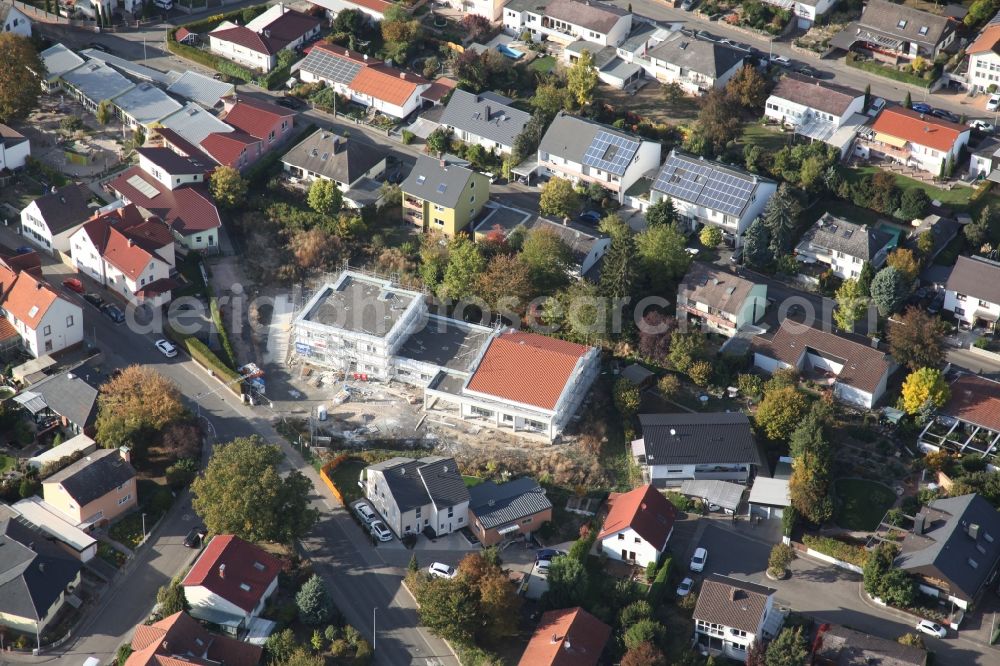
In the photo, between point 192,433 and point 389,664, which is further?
point 192,433

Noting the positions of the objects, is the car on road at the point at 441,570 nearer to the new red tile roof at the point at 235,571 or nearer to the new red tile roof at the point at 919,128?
the new red tile roof at the point at 235,571

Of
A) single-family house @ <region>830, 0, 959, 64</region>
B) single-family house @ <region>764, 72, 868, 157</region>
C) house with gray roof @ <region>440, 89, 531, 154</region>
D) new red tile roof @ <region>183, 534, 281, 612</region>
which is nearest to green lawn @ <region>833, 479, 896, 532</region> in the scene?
single-family house @ <region>764, 72, 868, 157</region>

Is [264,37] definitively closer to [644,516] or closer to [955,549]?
[644,516]

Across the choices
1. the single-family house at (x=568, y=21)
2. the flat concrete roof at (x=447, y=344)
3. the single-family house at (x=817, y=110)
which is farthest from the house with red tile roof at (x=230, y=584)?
the single-family house at (x=568, y=21)

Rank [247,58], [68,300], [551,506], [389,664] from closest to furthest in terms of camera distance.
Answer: [389,664] → [551,506] → [68,300] → [247,58]

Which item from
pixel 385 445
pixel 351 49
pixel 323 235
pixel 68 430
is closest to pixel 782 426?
pixel 385 445

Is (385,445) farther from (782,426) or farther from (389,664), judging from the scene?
(782,426)

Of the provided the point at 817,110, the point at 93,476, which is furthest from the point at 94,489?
the point at 817,110

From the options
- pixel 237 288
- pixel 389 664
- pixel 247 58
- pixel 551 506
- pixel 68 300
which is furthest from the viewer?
pixel 247 58
